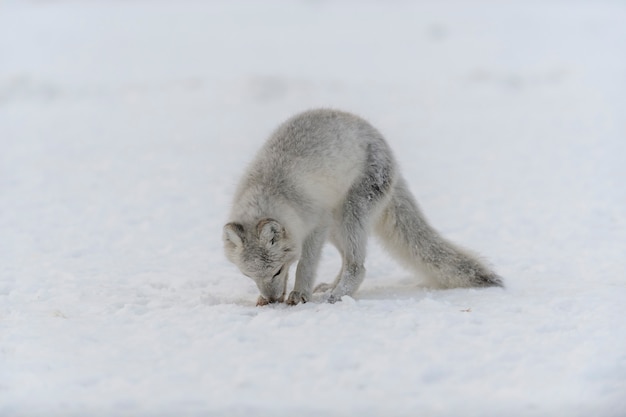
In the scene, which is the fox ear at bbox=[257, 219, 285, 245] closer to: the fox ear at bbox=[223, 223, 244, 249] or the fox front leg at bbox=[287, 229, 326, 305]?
the fox ear at bbox=[223, 223, 244, 249]

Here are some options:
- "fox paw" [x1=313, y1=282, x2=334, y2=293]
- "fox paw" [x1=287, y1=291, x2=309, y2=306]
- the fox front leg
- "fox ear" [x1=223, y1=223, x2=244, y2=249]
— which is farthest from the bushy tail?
"fox ear" [x1=223, y1=223, x2=244, y2=249]

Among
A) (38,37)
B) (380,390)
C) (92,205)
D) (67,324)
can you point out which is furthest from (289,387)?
(38,37)

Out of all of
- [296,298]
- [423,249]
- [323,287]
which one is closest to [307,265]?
[296,298]

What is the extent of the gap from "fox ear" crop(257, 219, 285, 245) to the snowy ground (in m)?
0.58

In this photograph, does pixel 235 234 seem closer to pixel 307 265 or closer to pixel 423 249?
pixel 307 265

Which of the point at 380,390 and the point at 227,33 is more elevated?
the point at 227,33

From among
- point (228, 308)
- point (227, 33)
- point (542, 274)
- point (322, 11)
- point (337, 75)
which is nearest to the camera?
point (228, 308)

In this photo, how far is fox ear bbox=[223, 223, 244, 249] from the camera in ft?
17.5

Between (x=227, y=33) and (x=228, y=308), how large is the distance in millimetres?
23676

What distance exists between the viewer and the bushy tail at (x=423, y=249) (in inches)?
245

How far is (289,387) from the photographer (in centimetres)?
387

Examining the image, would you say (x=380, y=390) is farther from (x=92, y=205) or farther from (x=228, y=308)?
(x=92, y=205)

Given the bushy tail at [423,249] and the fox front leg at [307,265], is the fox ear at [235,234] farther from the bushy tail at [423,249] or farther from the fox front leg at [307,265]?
the bushy tail at [423,249]

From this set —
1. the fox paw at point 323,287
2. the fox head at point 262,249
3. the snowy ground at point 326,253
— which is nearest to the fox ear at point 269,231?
the fox head at point 262,249
